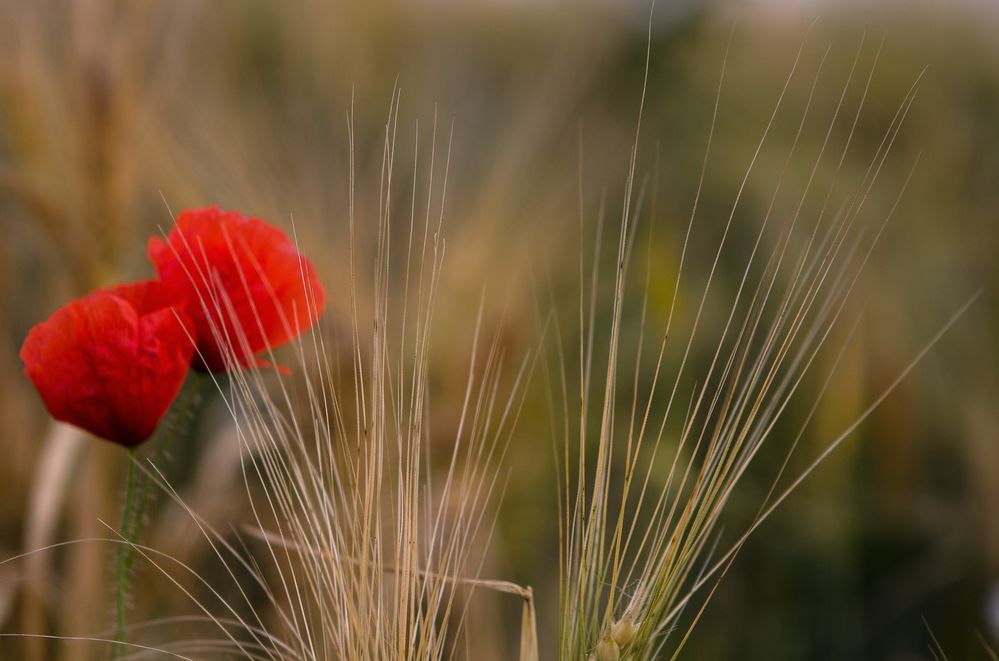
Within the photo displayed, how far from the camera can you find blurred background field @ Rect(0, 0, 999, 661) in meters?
0.66

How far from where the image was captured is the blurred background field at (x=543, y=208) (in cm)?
66

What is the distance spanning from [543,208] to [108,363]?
25.9 inches

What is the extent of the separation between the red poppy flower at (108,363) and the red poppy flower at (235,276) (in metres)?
0.02

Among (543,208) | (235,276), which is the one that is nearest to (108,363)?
(235,276)

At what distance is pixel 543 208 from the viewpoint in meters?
0.94

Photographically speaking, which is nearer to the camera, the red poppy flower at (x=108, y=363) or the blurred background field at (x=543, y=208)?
the red poppy flower at (x=108, y=363)

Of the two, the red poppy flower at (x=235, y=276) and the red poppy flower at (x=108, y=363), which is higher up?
the red poppy flower at (x=235, y=276)

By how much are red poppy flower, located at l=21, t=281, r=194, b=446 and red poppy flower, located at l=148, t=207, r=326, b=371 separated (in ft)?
0.05

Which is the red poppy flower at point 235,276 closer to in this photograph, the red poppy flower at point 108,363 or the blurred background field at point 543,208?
the red poppy flower at point 108,363

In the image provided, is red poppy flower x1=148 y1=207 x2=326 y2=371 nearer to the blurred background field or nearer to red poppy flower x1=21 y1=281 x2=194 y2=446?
red poppy flower x1=21 y1=281 x2=194 y2=446

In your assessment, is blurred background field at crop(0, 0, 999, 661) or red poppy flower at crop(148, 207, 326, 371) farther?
blurred background field at crop(0, 0, 999, 661)

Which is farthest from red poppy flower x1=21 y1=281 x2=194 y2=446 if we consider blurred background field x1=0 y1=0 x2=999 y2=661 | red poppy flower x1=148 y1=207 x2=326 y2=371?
blurred background field x1=0 y1=0 x2=999 y2=661

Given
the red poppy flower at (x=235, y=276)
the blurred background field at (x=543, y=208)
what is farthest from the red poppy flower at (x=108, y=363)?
the blurred background field at (x=543, y=208)

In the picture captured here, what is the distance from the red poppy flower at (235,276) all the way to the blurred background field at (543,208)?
231 millimetres
